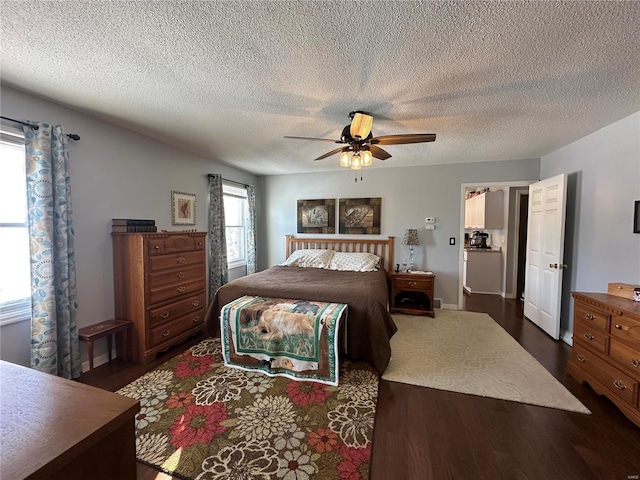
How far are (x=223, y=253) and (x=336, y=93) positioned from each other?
3.08 meters

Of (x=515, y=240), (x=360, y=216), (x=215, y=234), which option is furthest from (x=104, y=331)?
(x=515, y=240)

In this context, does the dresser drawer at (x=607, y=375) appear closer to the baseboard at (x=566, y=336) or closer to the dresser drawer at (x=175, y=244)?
the baseboard at (x=566, y=336)

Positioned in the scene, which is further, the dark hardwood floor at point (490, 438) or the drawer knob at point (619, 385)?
the drawer knob at point (619, 385)

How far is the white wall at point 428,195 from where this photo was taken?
4.18 meters

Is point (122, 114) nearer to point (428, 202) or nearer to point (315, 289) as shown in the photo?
point (315, 289)

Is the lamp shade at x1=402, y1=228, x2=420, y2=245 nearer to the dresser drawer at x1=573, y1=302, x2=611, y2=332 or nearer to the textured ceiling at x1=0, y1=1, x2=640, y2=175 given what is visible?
the textured ceiling at x1=0, y1=1, x2=640, y2=175

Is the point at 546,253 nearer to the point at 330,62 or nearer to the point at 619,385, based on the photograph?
the point at 619,385

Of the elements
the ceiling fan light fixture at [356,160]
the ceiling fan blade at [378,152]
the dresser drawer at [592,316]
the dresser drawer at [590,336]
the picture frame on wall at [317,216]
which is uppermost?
the ceiling fan blade at [378,152]

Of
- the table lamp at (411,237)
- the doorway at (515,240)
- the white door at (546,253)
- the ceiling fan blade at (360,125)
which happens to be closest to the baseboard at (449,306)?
the table lamp at (411,237)

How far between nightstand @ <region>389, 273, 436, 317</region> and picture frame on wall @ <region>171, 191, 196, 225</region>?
3.17 meters

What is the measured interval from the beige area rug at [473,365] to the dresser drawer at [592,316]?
0.60 metres

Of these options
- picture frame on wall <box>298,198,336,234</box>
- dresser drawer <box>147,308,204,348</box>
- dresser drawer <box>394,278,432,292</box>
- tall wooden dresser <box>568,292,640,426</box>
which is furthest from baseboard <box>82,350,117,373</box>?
tall wooden dresser <box>568,292,640,426</box>

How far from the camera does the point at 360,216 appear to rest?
472 cm

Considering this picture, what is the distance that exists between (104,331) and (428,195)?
464 centimetres
